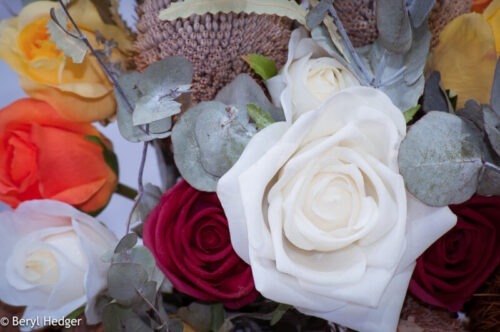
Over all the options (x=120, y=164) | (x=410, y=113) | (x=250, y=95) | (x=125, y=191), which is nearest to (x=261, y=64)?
(x=250, y=95)

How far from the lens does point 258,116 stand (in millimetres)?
533

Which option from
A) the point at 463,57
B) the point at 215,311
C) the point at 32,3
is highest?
the point at 32,3

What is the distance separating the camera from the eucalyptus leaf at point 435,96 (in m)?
0.57

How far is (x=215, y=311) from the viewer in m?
0.62

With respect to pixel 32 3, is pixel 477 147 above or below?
below

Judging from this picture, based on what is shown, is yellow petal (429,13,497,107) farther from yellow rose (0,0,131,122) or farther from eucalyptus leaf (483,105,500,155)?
yellow rose (0,0,131,122)

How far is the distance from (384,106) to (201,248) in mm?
200

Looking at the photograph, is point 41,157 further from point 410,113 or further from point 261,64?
point 410,113

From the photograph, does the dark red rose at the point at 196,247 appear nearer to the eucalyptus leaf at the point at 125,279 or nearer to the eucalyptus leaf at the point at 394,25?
the eucalyptus leaf at the point at 125,279

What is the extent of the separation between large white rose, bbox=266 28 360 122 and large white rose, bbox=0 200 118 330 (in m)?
0.21

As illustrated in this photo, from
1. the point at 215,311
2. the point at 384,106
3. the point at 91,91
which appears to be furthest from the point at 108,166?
the point at 384,106

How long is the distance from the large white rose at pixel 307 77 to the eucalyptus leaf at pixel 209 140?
Answer: 0.05 meters

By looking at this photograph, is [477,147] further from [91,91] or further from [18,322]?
[18,322]

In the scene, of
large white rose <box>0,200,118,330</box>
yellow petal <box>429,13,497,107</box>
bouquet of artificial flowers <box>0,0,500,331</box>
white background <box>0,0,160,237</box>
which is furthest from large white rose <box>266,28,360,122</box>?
white background <box>0,0,160,237</box>
